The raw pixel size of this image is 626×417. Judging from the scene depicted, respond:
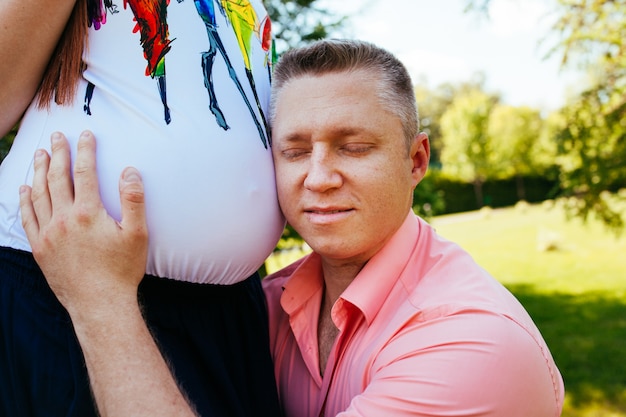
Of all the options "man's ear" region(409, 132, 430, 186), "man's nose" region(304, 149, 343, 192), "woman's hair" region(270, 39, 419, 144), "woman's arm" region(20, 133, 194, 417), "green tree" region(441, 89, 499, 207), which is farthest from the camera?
"green tree" region(441, 89, 499, 207)

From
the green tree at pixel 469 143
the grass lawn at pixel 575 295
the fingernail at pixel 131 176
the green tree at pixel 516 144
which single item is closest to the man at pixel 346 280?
the fingernail at pixel 131 176

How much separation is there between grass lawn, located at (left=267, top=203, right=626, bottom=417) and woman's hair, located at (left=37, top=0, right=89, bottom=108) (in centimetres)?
406

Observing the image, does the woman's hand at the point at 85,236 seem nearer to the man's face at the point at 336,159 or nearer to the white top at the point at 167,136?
the white top at the point at 167,136

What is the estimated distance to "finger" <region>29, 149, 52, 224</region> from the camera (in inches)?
53.8

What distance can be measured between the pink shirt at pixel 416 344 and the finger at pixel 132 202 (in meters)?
0.71

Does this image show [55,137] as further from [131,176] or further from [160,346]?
[160,346]

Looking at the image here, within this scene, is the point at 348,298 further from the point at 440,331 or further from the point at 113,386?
the point at 113,386

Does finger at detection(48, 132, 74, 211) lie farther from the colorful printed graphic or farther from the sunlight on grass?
the sunlight on grass

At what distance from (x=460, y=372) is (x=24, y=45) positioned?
132 cm

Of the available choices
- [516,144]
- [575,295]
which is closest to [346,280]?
[575,295]

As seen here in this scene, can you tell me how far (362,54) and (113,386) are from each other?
1192mm

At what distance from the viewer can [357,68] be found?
1785 mm

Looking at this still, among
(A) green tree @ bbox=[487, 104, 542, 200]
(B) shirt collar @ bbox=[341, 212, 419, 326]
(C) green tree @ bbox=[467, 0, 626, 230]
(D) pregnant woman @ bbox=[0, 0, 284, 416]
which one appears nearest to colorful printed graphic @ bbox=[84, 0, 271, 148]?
(D) pregnant woman @ bbox=[0, 0, 284, 416]

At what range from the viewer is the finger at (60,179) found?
136 centimetres
